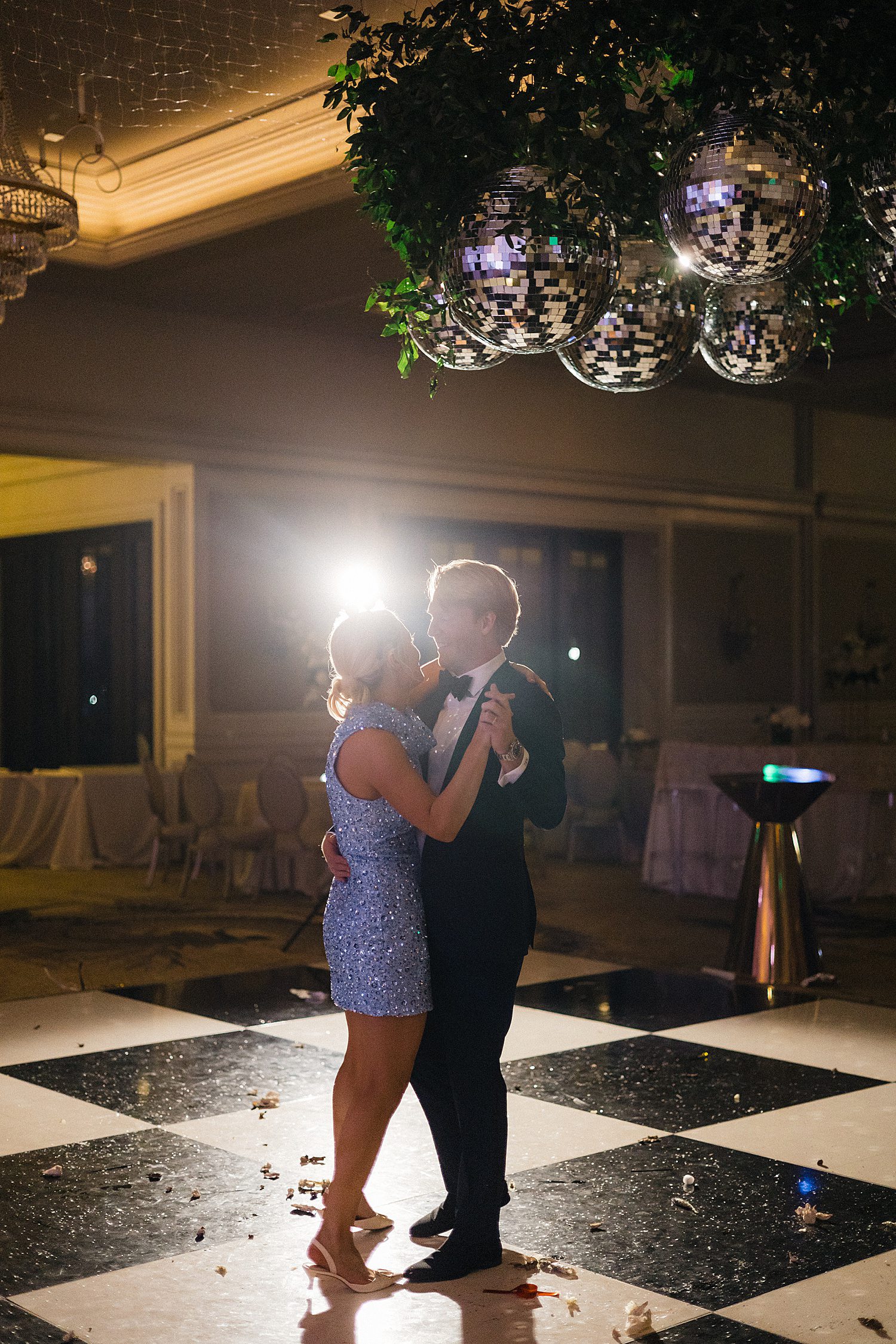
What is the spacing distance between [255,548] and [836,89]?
27.5ft

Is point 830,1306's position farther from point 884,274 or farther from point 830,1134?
point 884,274

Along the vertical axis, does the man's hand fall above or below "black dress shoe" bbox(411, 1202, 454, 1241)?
above

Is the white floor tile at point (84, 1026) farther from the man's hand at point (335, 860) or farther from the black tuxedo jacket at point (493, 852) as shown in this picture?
the black tuxedo jacket at point (493, 852)

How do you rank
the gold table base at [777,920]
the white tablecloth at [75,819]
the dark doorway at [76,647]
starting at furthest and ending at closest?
1. the dark doorway at [76,647]
2. the white tablecloth at [75,819]
3. the gold table base at [777,920]

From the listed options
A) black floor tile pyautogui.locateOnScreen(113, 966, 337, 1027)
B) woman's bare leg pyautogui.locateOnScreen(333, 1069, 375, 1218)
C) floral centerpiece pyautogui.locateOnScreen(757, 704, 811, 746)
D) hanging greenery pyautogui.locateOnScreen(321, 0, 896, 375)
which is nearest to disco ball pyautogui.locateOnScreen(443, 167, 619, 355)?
hanging greenery pyautogui.locateOnScreen(321, 0, 896, 375)

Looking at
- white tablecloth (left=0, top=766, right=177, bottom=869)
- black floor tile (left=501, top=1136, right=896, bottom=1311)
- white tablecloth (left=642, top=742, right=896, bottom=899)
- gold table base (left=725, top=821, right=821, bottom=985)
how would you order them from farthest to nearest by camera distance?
1. white tablecloth (left=0, top=766, right=177, bottom=869)
2. white tablecloth (left=642, top=742, right=896, bottom=899)
3. gold table base (left=725, top=821, right=821, bottom=985)
4. black floor tile (left=501, top=1136, right=896, bottom=1311)

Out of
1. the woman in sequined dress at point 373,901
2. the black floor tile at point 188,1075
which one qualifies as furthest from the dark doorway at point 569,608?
the woman in sequined dress at point 373,901

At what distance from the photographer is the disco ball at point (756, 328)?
331cm

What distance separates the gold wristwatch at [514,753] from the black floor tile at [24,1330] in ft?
4.41

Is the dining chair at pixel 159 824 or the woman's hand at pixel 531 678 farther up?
the woman's hand at pixel 531 678

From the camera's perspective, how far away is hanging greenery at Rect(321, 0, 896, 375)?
2547 millimetres

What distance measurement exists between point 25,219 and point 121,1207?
431 centimetres

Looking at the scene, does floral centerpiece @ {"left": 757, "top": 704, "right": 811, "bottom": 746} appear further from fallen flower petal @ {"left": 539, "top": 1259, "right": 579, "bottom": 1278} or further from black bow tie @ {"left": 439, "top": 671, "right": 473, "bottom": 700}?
fallen flower petal @ {"left": 539, "top": 1259, "right": 579, "bottom": 1278}

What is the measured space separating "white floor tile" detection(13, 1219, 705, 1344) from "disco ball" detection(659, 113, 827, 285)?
196 cm
